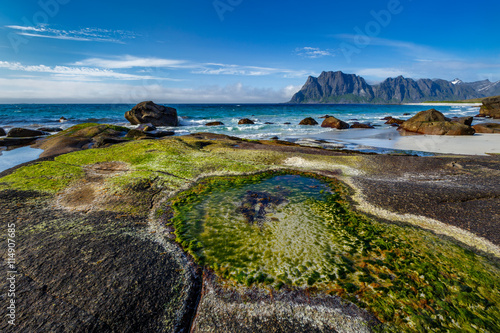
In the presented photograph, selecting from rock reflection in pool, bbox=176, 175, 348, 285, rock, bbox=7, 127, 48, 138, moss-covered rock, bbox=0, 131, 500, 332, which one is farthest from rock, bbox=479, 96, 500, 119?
rock, bbox=7, 127, 48, 138

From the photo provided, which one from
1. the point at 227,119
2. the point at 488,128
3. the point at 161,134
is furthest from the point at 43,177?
the point at 227,119

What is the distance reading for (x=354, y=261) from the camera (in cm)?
602

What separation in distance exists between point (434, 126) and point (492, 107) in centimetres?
4388

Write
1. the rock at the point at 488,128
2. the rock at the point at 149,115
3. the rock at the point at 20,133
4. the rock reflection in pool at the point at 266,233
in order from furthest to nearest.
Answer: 1. the rock at the point at 149,115
2. the rock at the point at 488,128
3. the rock at the point at 20,133
4. the rock reflection in pool at the point at 266,233

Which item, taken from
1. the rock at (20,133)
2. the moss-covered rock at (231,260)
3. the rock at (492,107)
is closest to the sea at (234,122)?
the rock at (492,107)

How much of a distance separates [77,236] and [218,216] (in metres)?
4.11

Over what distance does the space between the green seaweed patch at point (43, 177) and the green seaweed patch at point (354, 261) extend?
20.3ft

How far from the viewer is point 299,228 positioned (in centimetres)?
750

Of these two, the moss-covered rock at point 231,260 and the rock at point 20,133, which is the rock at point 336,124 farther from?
the rock at point 20,133

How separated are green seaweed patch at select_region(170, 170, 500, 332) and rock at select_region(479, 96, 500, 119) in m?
74.7

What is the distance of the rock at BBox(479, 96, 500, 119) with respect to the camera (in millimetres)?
57344

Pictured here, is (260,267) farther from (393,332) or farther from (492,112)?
(492,112)

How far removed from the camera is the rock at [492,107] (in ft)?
188

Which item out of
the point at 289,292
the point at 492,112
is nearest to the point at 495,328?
the point at 289,292
